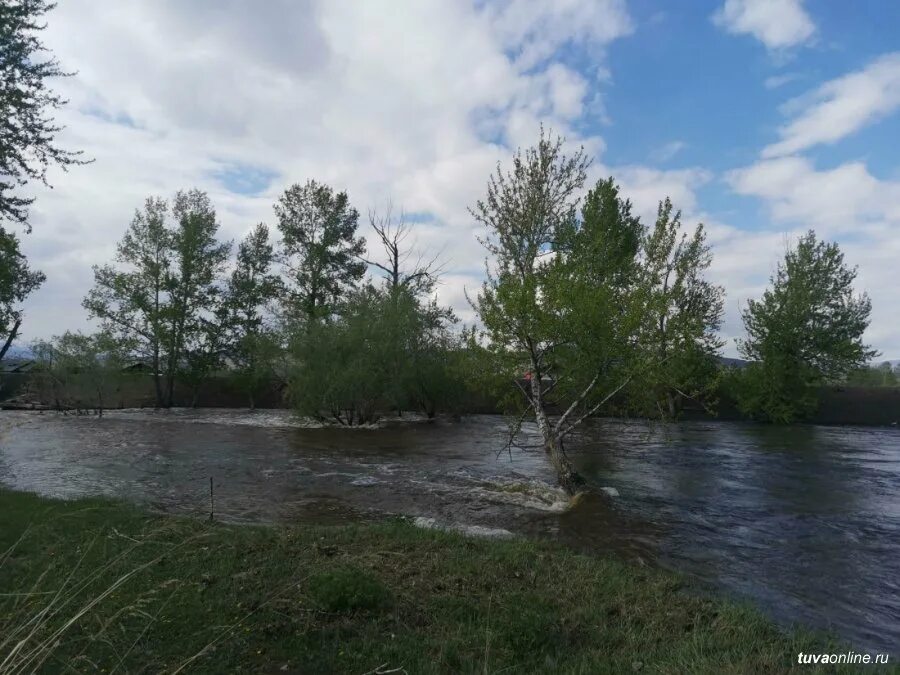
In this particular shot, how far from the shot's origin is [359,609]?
5590mm

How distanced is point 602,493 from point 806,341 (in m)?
28.5

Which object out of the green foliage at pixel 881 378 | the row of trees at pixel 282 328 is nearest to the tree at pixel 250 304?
the row of trees at pixel 282 328

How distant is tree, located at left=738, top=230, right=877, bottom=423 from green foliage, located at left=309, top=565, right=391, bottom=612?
1393 inches

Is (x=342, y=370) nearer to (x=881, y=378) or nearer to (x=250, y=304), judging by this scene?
(x=250, y=304)

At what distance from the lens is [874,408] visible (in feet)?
123

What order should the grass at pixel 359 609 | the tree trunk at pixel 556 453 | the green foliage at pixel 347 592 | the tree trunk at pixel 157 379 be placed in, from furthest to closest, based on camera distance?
the tree trunk at pixel 157 379, the tree trunk at pixel 556 453, the green foliage at pixel 347 592, the grass at pixel 359 609

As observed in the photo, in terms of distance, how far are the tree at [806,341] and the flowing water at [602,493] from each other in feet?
32.2

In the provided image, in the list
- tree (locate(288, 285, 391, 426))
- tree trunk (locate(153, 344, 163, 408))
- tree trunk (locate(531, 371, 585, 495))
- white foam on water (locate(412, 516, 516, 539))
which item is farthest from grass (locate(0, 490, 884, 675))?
tree trunk (locate(153, 344, 163, 408))

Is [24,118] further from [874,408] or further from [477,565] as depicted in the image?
[874,408]

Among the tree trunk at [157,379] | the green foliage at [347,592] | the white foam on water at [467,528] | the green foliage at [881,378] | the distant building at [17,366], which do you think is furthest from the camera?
the green foliage at [881,378]

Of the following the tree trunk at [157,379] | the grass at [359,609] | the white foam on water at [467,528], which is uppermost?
the tree trunk at [157,379]

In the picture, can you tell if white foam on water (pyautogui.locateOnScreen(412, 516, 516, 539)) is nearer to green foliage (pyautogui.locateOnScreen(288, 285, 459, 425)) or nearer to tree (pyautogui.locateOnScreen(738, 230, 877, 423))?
green foliage (pyautogui.locateOnScreen(288, 285, 459, 425))

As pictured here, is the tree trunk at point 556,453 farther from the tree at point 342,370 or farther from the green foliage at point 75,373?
the green foliage at point 75,373

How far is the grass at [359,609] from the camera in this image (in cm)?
454
